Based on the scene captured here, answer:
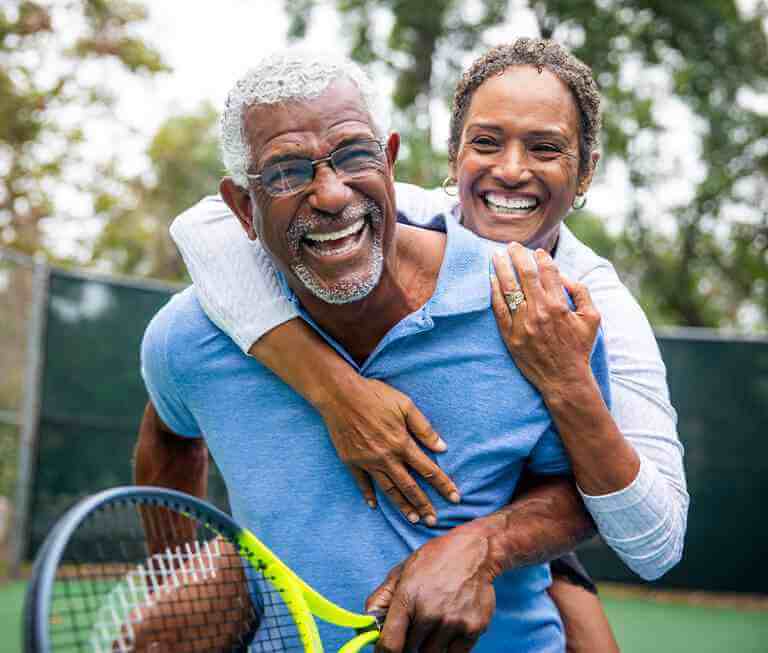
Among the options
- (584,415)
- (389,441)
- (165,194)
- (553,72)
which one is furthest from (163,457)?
(165,194)

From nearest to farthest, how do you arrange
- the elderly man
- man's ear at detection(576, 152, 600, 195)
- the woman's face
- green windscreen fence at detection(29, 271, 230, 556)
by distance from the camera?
the elderly man < the woman's face < man's ear at detection(576, 152, 600, 195) < green windscreen fence at detection(29, 271, 230, 556)

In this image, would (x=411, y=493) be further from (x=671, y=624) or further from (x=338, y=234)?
(x=671, y=624)

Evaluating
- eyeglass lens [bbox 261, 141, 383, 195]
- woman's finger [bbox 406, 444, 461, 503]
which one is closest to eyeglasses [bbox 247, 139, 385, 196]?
eyeglass lens [bbox 261, 141, 383, 195]

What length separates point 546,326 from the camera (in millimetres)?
2104

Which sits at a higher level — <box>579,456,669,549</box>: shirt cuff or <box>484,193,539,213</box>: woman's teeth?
<box>484,193,539,213</box>: woman's teeth

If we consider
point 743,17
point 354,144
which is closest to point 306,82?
point 354,144

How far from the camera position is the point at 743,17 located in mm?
14617

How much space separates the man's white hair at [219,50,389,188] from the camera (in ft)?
6.72

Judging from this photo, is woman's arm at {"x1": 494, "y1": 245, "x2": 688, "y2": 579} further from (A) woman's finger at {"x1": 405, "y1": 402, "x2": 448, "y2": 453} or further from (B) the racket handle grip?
(B) the racket handle grip

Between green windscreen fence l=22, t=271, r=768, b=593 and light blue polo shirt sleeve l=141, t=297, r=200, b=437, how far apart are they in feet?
19.2

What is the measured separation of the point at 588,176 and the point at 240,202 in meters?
1.36

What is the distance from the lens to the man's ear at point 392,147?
2258mm

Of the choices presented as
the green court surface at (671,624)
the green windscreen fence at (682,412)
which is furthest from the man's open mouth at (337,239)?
the green windscreen fence at (682,412)

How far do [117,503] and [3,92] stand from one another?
1337 centimetres
